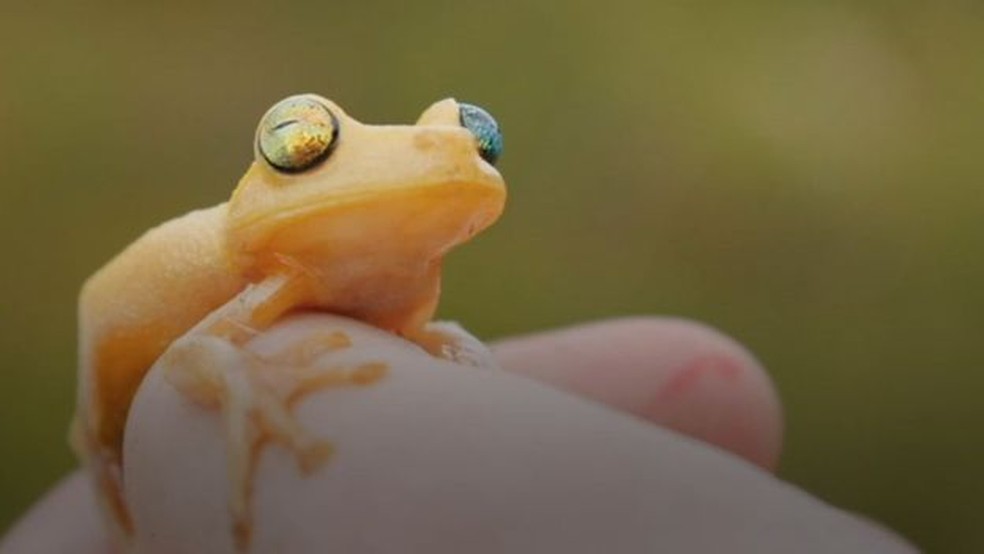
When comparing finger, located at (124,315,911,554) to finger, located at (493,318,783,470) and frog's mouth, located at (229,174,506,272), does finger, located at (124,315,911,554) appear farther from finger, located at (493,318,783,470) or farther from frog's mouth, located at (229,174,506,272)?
finger, located at (493,318,783,470)

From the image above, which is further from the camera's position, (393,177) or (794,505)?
(393,177)

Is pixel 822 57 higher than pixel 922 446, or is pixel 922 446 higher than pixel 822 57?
pixel 822 57

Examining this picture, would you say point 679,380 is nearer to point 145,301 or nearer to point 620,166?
point 145,301

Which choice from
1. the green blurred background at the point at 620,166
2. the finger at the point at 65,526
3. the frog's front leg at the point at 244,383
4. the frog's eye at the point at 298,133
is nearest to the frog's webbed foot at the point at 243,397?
the frog's front leg at the point at 244,383

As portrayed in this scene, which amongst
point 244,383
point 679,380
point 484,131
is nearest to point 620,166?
point 679,380

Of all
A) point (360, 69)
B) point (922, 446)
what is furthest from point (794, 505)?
point (360, 69)

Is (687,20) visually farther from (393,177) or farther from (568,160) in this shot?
(393,177)
